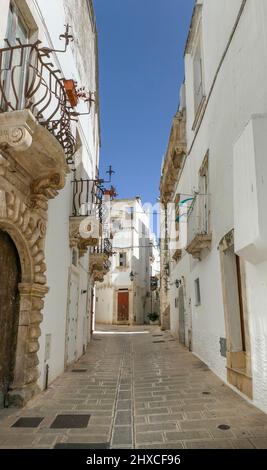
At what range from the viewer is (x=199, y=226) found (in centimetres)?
834

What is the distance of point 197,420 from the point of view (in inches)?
169

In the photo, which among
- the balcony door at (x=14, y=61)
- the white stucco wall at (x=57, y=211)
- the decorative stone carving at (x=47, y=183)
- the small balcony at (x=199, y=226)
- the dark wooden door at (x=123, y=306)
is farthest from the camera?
the dark wooden door at (x=123, y=306)

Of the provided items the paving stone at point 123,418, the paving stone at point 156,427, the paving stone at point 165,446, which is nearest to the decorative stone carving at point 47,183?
the paving stone at point 123,418

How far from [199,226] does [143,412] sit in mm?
4649

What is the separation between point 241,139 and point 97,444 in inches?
144

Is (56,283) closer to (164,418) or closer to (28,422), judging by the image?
(28,422)

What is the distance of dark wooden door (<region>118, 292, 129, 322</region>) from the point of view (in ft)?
92.5

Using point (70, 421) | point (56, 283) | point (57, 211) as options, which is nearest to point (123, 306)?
point (56, 283)

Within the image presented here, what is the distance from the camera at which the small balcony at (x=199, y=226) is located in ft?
25.3

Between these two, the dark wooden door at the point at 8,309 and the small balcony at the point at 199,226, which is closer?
the dark wooden door at the point at 8,309

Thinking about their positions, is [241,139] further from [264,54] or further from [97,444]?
[97,444]

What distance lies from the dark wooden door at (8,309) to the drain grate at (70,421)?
97 centimetres

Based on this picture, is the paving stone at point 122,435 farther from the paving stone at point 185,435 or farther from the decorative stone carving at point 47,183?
the decorative stone carving at point 47,183

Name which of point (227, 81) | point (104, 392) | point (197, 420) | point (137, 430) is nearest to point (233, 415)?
point (197, 420)
